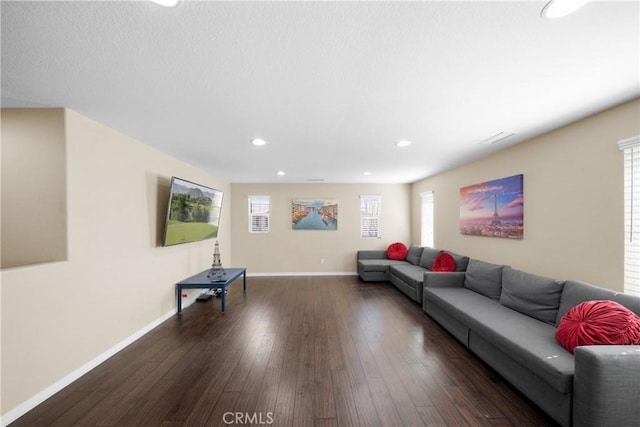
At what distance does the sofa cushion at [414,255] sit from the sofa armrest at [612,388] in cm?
405

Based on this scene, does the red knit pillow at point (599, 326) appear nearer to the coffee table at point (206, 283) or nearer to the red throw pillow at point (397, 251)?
the coffee table at point (206, 283)

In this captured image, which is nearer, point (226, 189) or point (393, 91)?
point (393, 91)

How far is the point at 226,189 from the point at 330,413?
17.8ft

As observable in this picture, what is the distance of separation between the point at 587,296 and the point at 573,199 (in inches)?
40.6

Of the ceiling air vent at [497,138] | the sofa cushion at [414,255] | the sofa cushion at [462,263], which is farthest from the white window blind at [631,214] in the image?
the sofa cushion at [414,255]

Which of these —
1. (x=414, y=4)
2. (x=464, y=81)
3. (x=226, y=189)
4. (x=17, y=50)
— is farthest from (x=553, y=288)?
(x=226, y=189)

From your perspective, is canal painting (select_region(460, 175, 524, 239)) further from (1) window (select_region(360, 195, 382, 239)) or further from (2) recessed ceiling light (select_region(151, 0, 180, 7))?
(2) recessed ceiling light (select_region(151, 0, 180, 7))

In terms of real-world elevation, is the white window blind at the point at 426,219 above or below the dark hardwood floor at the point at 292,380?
above

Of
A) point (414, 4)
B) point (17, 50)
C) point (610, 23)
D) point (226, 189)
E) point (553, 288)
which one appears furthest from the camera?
point (226, 189)

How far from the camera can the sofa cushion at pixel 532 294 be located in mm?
2365

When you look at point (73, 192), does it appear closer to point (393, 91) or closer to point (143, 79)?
point (143, 79)

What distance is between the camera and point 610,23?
4.13ft

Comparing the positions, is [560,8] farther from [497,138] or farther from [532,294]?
[532,294]

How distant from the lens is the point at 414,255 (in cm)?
569
